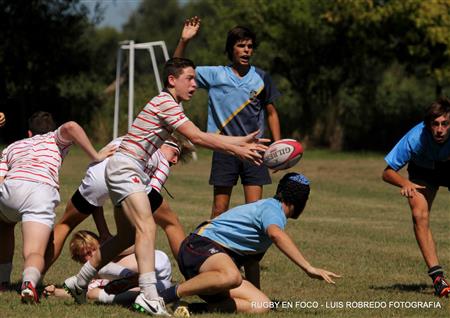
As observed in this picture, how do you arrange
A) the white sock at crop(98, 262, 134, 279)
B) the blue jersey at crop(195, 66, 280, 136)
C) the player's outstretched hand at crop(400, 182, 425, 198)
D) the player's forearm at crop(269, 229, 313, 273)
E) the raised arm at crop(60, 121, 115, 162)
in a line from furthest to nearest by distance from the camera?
the blue jersey at crop(195, 66, 280, 136), the player's outstretched hand at crop(400, 182, 425, 198), the white sock at crop(98, 262, 134, 279), the raised arm at crop(60, 121, 115, 162), the player's forearm at crop(269, 229, 313, 273)

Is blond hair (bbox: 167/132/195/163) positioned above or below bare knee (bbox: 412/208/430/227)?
above

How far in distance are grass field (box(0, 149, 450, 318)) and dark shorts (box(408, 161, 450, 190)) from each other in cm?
Answer: 93

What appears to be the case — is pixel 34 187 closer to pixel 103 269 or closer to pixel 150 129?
pixel 103 269

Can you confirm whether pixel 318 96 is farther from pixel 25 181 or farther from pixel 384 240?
pixel 25 181

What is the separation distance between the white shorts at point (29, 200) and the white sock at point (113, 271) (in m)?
0.71

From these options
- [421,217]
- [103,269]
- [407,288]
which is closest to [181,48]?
[103,269]

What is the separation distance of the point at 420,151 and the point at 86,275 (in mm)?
3152

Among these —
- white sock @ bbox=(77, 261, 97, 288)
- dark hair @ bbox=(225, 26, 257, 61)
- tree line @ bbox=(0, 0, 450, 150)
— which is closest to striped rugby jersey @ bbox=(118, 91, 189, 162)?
white sock @ bbox=(77, 261, 97, 288)

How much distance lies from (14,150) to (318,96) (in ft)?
94.6

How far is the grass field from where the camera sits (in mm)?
7730

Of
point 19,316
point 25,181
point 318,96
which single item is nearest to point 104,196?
point 25,181

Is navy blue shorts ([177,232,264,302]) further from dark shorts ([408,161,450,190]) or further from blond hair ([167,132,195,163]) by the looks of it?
dark shorts ([408,161,450,190])

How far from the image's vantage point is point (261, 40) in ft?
121

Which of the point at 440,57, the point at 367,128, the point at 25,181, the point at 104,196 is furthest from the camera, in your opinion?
the point at 367,128
